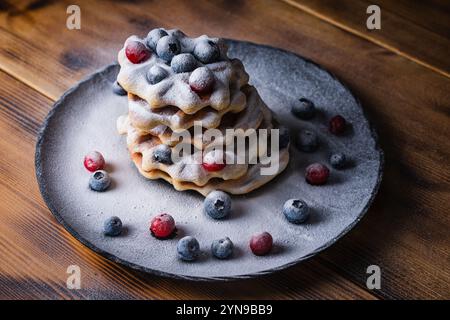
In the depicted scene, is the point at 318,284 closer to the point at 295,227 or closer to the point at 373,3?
the point at 295,227

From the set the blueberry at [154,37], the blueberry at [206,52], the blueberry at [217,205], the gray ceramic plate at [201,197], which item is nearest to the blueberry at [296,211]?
the gray ceramic plate at [201,197]

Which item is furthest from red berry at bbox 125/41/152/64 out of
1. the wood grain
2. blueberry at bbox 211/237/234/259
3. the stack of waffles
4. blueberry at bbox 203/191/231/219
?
the wood grain

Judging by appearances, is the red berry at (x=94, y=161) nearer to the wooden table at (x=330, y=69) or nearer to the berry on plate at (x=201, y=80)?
the wooden table at (x=330, y=69)

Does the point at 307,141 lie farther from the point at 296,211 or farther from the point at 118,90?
the point at 118,90

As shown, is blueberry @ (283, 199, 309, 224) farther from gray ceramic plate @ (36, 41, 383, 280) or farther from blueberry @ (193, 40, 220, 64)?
blueberry @ (193, 40, 220, 64)

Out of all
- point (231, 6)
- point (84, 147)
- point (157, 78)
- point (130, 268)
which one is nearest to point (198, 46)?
point (157, 78)
